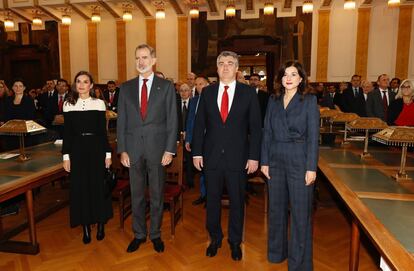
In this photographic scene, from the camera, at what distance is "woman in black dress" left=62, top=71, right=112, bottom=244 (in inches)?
116

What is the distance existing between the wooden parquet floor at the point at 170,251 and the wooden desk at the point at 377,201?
79cm

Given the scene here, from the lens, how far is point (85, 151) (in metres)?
2.98

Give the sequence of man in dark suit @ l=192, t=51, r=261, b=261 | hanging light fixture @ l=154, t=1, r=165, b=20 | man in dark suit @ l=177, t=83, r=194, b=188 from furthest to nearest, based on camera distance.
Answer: hanging light fixture @ l=154, t=1, r=165, b=20 → man in dark suit @ l=177, t=83, r=194, b=188 → man in dark suit @ l=192, t=51, r=261, b=261

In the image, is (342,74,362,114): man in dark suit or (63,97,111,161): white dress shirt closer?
(63,97,111,161): white dress shirt

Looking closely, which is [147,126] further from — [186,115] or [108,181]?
[186,115]

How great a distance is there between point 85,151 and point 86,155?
4cm

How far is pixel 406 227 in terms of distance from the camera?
5.37ft

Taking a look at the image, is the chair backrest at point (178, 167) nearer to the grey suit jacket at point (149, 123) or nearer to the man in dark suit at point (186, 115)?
the grey suit jacket at point (149, 123)

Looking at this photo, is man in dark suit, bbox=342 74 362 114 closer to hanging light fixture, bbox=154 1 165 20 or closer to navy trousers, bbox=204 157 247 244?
navy trousers, bbox=204 157 247 244

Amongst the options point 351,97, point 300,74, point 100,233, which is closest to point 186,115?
point 100,233

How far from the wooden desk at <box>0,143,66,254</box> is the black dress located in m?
0.22

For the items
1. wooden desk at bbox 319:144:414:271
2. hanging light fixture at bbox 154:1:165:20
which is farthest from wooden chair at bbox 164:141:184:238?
hanging light fixture at bbox 154:1:165:20

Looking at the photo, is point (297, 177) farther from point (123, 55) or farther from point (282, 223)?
point (123, 55)

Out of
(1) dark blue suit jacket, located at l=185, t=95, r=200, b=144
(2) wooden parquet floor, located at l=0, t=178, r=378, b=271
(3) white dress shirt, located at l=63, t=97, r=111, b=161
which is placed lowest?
(2) wooden parquet floor, located at l=0, t=178, r=378, b=271
